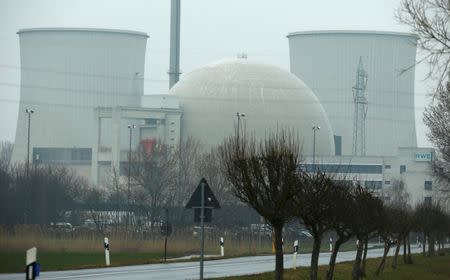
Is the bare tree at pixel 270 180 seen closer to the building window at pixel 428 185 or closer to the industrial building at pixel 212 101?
the industrial building at pixel 212 101

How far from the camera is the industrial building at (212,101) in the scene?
107625 millimetres

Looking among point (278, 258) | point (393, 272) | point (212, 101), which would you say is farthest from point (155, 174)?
point (278, 258)

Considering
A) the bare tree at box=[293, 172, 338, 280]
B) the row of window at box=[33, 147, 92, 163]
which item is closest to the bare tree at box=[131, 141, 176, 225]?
the row of window at box=[33, 147, 92, 163]

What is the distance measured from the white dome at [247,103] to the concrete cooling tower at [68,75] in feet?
20.3

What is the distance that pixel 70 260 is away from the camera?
38.0 m

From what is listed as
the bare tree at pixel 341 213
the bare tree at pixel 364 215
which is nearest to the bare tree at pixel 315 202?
the bare tree at pixel 341 213

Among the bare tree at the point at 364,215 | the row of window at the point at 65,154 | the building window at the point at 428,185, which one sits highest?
the row of window at the point at 65,154

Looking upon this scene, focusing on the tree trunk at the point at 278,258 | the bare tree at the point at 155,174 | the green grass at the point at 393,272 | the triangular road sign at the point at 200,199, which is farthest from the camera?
the bare tree at the point at 155,174

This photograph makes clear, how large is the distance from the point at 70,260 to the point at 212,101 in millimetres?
73530

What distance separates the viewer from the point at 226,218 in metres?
61.1

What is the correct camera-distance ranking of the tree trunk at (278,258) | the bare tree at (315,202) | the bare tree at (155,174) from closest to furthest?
the tree trunk at (278,258) → the bare tree at (315,202) → the bare tree at (155,174)

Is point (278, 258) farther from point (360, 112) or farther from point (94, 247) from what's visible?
point (360, 112)

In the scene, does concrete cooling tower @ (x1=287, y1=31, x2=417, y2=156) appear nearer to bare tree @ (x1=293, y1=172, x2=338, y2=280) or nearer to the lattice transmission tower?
the lattice transmission tower

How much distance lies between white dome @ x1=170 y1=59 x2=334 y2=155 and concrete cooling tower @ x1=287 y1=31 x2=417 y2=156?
4.39 m
